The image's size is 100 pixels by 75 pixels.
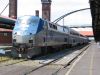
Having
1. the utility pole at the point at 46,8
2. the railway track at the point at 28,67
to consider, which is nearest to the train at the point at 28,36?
the railway track at the point at 28,67

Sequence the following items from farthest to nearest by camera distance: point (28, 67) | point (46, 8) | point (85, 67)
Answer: point (46, 8), point (85, 67), point (28, 67)

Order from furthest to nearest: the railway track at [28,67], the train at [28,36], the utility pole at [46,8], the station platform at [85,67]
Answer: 1. the utility pole at [46,8]
2. the train at [28,36]
3. the station platform at [85,67]
4. the railway track at [28,67]

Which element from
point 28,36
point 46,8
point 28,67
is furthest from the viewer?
point 46,8

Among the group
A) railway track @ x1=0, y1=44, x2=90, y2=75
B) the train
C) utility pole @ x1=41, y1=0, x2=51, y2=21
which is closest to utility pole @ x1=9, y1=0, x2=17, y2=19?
utility pole @ x1=41, y1=0, x2=51, y2=21

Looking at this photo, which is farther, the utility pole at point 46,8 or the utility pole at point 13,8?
the utility pole at point 46,8

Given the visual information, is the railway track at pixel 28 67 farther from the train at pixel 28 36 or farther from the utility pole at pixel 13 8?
the utility pole at pixel 13 8

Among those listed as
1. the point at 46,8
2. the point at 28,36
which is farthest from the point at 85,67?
the point at 46,8

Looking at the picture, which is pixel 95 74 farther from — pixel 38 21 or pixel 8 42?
pixel 8 42

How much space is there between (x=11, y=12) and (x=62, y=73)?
2412 inches

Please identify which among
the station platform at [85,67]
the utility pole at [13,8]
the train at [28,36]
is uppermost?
the utility pole at [13,8]

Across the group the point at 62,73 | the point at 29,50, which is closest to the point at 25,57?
the point at 29,50

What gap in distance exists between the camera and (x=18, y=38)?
25.5 m

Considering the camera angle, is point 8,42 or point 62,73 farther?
point 8,42

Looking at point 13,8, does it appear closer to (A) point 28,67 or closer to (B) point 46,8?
(B) point 46,8
